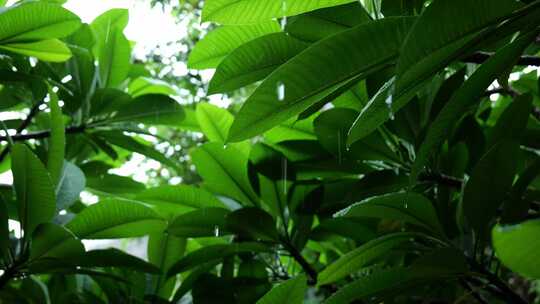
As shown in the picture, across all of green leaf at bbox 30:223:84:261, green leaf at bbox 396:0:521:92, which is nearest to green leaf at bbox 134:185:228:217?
green leaf at bbox 30:223:84:261

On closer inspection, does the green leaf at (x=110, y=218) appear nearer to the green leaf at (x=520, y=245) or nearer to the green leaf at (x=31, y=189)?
the green leaf at (x=31, y=189)

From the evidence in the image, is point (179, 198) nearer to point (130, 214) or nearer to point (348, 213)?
point (130, 214)

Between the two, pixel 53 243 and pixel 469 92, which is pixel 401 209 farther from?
pixel 53 243

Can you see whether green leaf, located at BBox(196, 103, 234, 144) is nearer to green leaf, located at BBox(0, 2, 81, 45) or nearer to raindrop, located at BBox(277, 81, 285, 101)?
green leaf, located at BBox(0, 2, 81, 45)

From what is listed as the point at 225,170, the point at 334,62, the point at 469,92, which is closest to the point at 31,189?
the point at 225,170

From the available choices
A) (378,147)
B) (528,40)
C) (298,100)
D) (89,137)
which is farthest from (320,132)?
(89,137)

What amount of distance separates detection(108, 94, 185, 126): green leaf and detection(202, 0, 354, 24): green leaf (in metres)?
0.70

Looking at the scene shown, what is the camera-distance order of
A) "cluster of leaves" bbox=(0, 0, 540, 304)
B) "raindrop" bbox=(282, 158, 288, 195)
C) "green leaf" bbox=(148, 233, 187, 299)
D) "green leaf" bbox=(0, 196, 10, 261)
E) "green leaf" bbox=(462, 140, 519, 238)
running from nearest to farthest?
"cluster of leaves" bbox=(0, 0, 540, 304), "green leaf" bbox=(462, 140, 519, 238), "green leaf" bbox=(0, 196, 10, 261), "raindrop" bbox=(282, 158, 288, 195), "green leaf" bbox=(148, 233, 187, 299)

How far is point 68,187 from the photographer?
118 centimetres

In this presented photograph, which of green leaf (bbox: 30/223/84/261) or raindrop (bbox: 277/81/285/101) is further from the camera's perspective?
green leaf (bbox: 30/223/84/261)

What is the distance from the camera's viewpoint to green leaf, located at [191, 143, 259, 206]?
1.24 metres

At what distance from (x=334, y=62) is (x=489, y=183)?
0.34 metres

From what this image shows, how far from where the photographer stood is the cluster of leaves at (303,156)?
671 millimetres

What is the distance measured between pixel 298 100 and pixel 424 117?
0.49 meters
